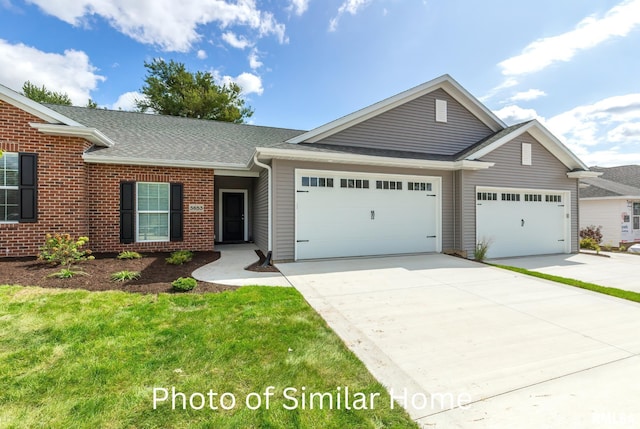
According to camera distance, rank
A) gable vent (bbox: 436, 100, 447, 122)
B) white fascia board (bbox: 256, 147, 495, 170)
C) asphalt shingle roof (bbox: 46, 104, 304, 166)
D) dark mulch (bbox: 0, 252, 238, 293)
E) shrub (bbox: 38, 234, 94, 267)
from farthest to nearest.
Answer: gable vent (bbox: 436, 100, 447, 122)
asphalt shingle roof (bbox: 46, 104, 304, 166)
white fascia board (bbox: 256, 147, 495, 170)
shrub (bbox: 38, 234, 94, 267)
dark mulch (bbox: 0, 252, 238, 293)

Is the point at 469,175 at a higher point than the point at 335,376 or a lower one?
higher

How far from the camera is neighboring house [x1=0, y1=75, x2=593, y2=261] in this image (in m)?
7.41

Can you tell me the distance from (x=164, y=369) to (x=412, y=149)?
9.25 m

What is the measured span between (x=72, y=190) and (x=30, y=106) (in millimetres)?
2199

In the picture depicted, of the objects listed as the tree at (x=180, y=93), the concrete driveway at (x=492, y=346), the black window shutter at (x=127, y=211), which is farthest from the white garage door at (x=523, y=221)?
the tree at (x=180, y=93)

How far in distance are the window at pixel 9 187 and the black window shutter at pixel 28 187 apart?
0.13 m

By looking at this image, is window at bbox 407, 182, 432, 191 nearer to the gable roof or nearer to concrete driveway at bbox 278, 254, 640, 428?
concrete driveway at bbox 278, 254, 640, 428

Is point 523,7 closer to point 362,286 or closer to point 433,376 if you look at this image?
point 362,286

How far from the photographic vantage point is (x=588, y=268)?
7.95 metres

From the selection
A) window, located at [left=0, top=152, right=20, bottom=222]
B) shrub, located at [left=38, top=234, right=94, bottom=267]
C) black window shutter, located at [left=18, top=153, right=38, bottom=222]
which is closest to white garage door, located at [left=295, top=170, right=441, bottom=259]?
shrub, located at [left=38, top=234, right=94, bottom=267]

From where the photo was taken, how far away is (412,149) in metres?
9.85

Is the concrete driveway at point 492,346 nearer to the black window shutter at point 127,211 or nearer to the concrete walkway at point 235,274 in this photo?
the concrete walkway at point 235,274

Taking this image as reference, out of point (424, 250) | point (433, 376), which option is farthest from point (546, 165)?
point (433, 376)

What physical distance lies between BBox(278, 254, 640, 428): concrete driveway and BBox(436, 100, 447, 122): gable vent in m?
6.23
